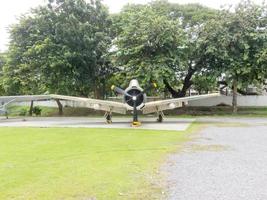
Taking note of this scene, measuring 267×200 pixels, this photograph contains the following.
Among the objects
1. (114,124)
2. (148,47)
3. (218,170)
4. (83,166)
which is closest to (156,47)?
(148,47)

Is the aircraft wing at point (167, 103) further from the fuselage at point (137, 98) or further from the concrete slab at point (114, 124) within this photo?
the concrete slab at point (114, 124)

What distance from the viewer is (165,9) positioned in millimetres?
35094

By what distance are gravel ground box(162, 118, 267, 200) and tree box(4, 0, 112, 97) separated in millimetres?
19013

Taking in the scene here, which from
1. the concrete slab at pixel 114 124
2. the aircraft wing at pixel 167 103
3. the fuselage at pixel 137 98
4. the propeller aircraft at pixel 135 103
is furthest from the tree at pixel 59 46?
the aircraft wing at pixel 167 103

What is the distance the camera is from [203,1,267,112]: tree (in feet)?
94.5

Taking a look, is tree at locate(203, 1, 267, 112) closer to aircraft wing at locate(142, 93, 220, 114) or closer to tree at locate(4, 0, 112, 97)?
aircraft wing at locate(142, 93, 220, 114)

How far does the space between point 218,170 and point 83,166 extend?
3.29m

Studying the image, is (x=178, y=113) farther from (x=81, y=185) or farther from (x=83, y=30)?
(x=81, y=185)

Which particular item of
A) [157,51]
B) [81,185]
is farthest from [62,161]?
[157,51]

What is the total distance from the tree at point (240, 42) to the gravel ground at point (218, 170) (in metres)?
14.9

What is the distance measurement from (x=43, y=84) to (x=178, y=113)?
1155 centimetres

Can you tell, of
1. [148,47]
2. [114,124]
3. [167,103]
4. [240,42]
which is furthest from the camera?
[148,47]

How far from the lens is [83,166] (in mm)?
9859

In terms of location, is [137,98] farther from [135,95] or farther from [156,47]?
[156,47]
